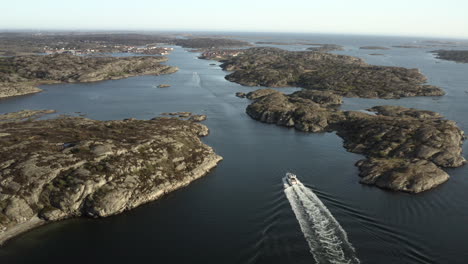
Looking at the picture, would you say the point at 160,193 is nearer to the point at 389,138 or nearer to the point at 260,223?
the point at 260,223

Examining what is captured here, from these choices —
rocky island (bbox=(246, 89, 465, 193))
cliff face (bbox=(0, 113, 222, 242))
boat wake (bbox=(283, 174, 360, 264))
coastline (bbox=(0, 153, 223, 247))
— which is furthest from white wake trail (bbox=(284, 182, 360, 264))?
cliff face (bbox=(0, 113, 222, 242))

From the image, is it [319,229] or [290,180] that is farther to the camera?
[290,180]

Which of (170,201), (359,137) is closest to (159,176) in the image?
(170,201)

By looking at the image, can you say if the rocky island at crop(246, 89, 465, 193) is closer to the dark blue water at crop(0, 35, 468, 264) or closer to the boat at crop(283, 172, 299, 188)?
the dark blue water at crop(0, 35, 468, 264)

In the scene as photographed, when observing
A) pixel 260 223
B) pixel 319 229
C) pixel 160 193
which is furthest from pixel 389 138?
pixel 160 193

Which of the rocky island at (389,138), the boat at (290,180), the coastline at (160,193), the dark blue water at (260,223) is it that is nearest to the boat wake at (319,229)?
the boat at (290,180)
